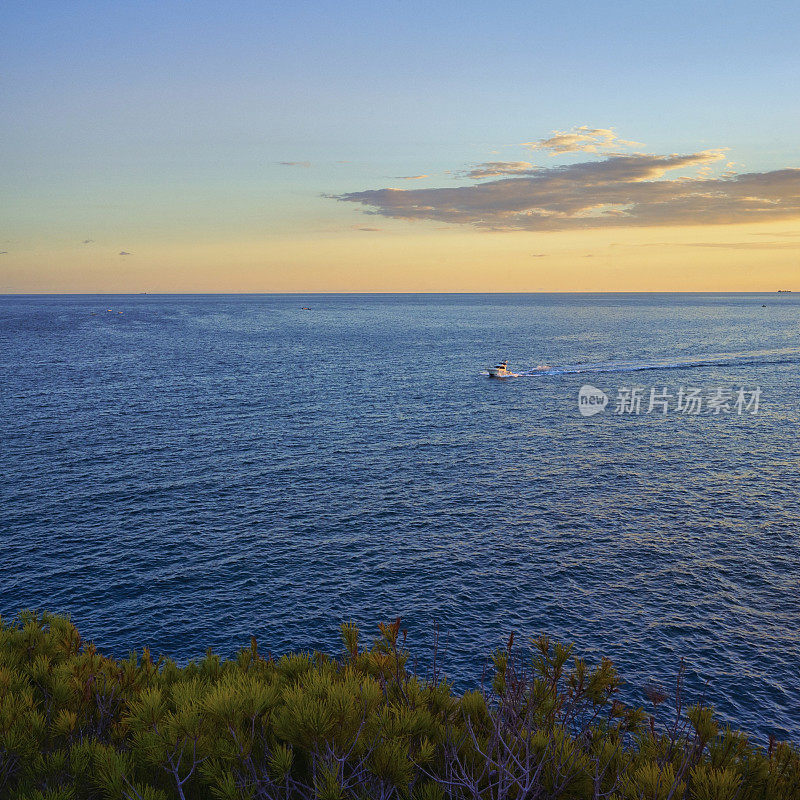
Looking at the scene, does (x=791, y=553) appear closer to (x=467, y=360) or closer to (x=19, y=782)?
(x=19, y=782)

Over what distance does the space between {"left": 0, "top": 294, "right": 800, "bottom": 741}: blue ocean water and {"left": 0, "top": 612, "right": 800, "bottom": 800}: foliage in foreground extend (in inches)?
986

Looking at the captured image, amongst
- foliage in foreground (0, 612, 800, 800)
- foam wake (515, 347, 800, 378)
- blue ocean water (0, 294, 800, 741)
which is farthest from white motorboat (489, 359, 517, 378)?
foliage in foreground (0, 612, 800, 800)

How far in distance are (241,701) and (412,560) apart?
125 ft

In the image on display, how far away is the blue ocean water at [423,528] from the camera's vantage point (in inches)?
1547

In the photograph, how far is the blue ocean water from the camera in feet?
129

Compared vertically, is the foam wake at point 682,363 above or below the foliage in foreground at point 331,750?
above

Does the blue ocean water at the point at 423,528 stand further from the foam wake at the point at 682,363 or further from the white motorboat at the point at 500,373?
the foam wake at the point at 682,363

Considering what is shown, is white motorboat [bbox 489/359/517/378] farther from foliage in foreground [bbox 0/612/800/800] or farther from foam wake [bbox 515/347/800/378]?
foliage in foreground [bbox 0/612/800/800]

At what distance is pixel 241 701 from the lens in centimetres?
1098

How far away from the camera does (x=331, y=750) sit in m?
10.4

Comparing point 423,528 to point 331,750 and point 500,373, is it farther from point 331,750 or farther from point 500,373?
point 500,373

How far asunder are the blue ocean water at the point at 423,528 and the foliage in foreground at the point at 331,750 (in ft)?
82.2

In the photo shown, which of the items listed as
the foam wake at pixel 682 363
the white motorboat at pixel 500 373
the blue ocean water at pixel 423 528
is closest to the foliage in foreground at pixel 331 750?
the blue ocean water at pixel 423 528

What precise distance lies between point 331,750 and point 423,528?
43982 millimetres
